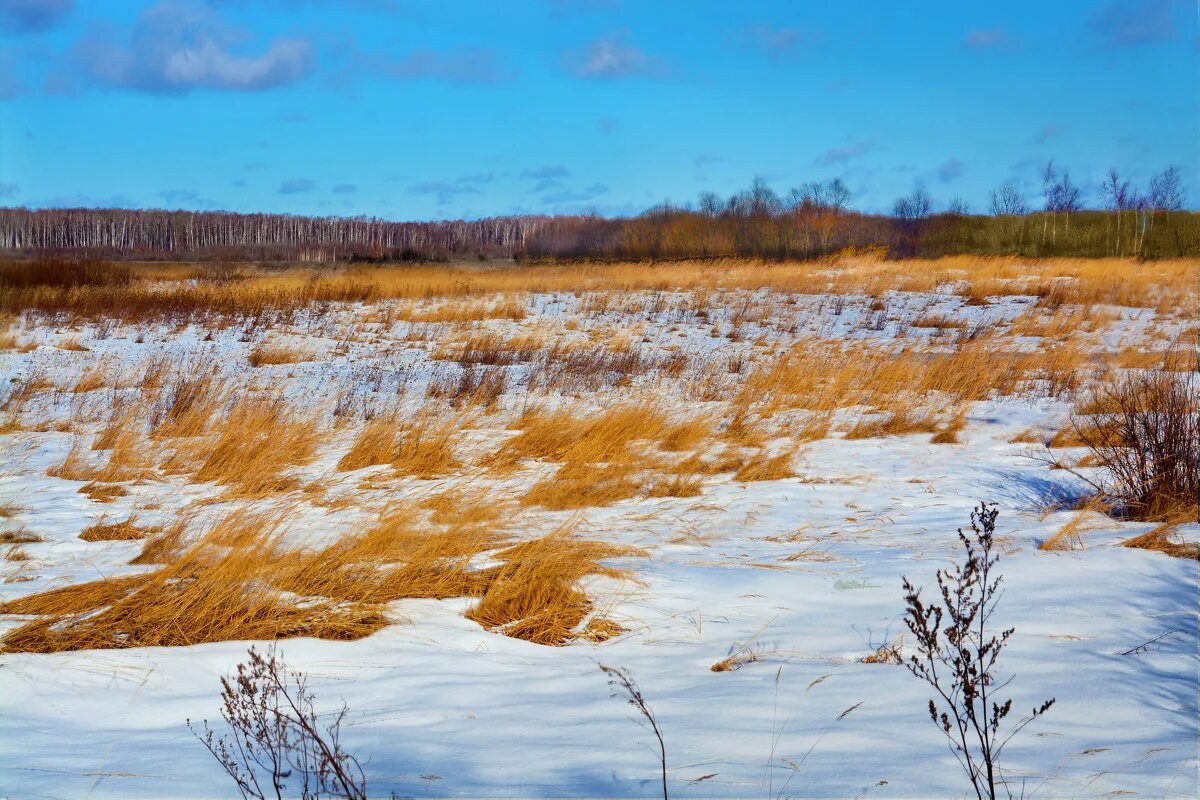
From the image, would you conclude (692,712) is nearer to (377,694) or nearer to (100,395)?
(377,694)

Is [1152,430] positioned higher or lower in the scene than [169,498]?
higher

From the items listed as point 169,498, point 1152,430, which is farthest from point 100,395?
point 1152,430

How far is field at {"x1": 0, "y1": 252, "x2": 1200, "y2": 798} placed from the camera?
240 centimetres

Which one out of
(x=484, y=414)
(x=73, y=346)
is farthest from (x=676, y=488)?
(x=73, y=346)

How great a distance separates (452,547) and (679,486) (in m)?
1.99

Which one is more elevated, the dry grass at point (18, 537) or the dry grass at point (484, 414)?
the dry grass at point (484, 414)

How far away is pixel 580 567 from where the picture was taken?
3.83m

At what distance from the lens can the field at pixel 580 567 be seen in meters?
Result: 2.40

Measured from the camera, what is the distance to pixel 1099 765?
2.20 m

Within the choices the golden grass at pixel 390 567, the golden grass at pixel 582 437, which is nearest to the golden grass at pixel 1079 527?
the golden grass at pixel 390 567

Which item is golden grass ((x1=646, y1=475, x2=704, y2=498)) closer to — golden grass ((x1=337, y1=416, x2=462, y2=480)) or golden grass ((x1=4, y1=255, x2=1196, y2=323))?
golden grass ((x1=337, y1=416, x2=462, y2=480))

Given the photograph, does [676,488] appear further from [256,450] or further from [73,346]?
[73,346]

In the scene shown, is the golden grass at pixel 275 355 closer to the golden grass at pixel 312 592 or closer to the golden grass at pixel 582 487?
the golden grass at pixel 582 487

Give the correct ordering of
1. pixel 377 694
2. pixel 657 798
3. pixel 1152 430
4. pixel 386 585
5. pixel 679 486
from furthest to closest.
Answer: pixel 679 486 < pixel 1152 430 < pixel 386 585 < pixel 377 694 < pixel 657 798
